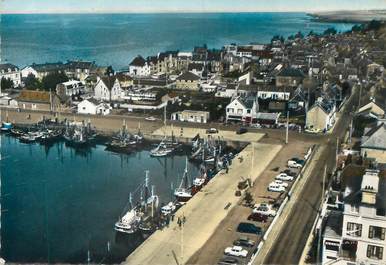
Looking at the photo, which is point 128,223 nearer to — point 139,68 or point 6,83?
point 6,83

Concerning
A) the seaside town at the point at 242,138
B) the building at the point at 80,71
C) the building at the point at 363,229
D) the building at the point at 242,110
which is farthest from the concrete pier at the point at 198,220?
the building at the point at 80,71

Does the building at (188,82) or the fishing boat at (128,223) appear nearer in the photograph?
the fishing boat at (128,223)

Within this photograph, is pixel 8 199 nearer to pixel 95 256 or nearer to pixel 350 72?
pixel 95 256

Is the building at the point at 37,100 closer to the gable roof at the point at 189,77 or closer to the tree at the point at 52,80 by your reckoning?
the tree at the point at 52,80

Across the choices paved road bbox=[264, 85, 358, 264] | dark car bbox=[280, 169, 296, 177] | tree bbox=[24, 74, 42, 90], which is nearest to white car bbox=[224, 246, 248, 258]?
paved road bbox=[264, 85, 358, 264]

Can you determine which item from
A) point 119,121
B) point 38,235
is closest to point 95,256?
point 38,235
